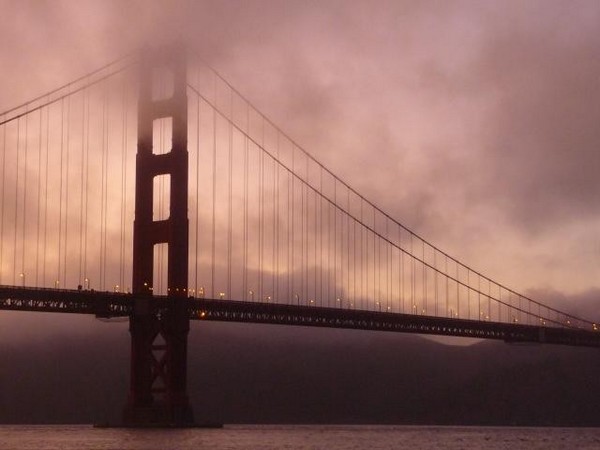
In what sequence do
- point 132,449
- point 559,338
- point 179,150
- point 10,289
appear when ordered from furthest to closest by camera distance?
point 559,338 < point 179,150 < point 10,289 < point 132,449

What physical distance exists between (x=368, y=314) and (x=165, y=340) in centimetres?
1875

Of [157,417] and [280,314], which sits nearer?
[157,417]

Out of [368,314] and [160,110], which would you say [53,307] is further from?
[368,314]

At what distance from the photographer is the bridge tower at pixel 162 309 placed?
233 feet

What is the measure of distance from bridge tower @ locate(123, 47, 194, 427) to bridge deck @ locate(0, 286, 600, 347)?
3.07ft

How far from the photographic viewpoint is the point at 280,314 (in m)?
A: 81.4

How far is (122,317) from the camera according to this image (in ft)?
240

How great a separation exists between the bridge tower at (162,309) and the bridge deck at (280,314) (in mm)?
937

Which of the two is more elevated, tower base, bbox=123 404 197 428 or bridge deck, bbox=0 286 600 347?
bridge deck, bbox=0 286 600 347

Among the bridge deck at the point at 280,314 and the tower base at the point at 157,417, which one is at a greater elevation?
the bridge deck at the point at 280,314

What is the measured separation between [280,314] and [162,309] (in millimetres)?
11569

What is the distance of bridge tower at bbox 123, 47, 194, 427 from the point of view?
70.9 meters

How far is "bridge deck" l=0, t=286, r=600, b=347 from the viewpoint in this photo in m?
70.5

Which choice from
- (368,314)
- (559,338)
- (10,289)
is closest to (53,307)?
(10,289)
